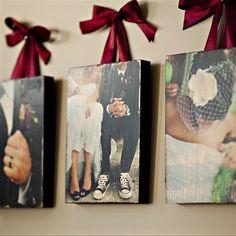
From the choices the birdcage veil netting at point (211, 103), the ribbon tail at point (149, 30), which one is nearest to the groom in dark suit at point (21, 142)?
the ribbon tail at point (149, 30)

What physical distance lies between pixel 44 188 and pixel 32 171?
59mm

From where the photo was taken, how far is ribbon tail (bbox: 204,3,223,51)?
162cm

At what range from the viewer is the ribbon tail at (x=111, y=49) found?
5.96 feet

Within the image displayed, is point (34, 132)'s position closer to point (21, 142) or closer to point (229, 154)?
point (21, 142)

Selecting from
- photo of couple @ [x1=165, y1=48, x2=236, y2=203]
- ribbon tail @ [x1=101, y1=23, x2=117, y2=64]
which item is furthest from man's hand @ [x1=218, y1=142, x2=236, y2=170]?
ribbon tail @ [x1=101, y1=23, x2=117, y2=64]

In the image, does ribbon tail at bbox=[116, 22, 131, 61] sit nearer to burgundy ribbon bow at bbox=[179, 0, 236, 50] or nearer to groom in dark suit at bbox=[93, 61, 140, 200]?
groom in dark suit at bbox=[93, 61, 140, 200]

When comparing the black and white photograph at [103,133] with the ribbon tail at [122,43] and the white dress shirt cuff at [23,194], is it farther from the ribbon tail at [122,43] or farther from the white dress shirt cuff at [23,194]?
the white dress shirt cuff at [23,194]

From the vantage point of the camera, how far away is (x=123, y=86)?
1.75m

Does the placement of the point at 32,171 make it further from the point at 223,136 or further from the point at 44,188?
the point at 223,136

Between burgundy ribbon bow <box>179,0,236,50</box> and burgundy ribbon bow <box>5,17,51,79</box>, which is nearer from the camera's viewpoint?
burgundy ribbon bow <box>179,0,236,50</box>

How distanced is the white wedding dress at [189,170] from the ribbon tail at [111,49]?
265 millimetres

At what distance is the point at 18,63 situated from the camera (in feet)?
6.63

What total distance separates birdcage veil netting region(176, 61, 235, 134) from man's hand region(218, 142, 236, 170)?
55 mm

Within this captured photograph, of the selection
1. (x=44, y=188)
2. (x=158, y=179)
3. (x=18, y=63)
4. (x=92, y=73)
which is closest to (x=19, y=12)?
(x=18, y=63)
